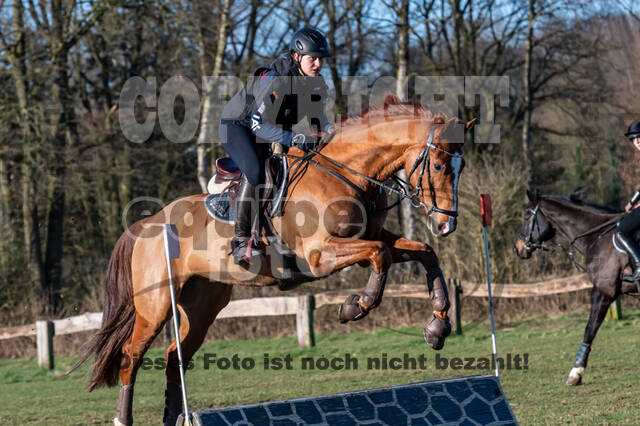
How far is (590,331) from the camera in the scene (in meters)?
7.04

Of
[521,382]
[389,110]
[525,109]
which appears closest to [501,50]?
[525,109]

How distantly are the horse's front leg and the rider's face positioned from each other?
1.18 metres

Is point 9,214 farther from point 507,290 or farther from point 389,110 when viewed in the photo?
point 389,110

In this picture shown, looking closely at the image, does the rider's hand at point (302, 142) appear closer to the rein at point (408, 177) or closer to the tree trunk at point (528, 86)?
the rein at point (408, 177)

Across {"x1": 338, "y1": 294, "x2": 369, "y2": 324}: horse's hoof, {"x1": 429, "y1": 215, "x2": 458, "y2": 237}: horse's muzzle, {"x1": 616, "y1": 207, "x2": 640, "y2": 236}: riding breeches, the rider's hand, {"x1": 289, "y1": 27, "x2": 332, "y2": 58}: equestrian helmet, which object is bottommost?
{"x1": 338, "y1": 294, "x2": 369, "y2": 324}: horse's hoof

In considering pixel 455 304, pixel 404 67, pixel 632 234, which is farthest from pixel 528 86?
pixel 632 234

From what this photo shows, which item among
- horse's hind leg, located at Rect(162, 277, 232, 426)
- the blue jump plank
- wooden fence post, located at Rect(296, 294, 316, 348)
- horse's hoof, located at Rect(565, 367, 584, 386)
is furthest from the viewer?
wooden fence post, located at Rect(296, 294, 316, 348)

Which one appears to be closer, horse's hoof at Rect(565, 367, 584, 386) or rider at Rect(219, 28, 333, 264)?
rider at Rect(219, 28, 333, 264)

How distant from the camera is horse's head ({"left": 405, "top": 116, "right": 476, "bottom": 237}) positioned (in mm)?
4336

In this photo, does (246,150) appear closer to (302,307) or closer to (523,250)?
(523,250)

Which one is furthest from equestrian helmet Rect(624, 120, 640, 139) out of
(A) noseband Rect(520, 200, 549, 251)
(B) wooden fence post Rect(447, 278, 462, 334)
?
(B) wooden fence post Rect(447, 278, 462, 334)

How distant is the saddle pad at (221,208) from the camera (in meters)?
4.86

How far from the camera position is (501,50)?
20.3 meters

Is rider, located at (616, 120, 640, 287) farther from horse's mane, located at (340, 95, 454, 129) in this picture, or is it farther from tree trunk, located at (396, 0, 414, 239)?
tree trunk, located at (396, 0, 414, 239)
